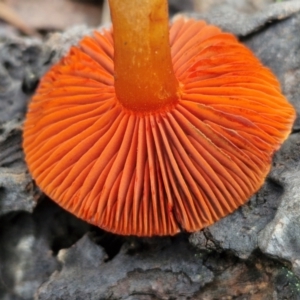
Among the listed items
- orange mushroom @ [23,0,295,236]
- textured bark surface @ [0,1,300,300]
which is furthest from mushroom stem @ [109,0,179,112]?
textured bark surface @ [0,1,300,300]

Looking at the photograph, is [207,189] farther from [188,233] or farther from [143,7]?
[143,7]

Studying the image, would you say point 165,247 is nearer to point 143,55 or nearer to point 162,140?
point 162,140

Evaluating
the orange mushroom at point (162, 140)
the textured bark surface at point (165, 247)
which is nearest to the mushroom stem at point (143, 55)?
the orange mushroom at point (162, 140)

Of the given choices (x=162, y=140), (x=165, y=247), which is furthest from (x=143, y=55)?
(x=165, y=247)

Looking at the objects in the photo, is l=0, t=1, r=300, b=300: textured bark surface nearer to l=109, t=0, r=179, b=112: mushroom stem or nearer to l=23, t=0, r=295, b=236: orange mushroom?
l=23, t=0, r=295, b=236: orange mushroom

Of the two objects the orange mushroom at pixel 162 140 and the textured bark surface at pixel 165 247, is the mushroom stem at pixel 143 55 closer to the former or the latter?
the orange mushroom at pixel 162 140

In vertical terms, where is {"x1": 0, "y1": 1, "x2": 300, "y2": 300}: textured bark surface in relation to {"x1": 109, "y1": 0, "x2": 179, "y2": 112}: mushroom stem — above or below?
below

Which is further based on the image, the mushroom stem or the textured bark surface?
the textured bark surface
